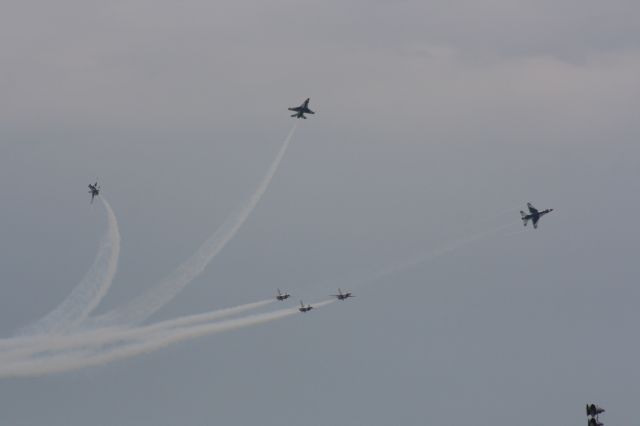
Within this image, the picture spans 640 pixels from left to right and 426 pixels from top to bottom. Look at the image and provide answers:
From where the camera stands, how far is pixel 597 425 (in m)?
152
